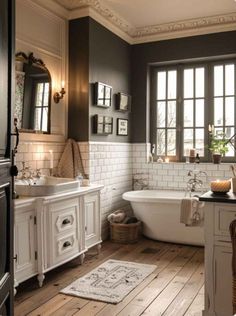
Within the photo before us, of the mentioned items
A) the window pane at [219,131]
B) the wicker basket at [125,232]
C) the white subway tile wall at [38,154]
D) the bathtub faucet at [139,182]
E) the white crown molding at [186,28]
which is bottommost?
the wicker basket at [125,232]

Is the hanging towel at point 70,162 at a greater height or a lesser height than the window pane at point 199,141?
lesser

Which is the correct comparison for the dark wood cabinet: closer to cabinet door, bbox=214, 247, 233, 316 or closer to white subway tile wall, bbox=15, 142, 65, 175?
cabinet door, bbox=214, 247, 233, 316

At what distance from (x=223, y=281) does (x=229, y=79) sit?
368 centimetres

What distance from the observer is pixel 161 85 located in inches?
228

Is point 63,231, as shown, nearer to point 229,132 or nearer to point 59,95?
point 59,95

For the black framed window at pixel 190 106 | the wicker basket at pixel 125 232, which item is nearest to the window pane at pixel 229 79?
the black framed window at pixel 190 106

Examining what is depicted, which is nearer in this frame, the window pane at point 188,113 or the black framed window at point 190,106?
the black framed window at point 190,106

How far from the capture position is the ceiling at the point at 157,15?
4.52m

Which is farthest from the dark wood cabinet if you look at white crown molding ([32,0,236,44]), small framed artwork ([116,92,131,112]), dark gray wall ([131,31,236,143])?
dark gray wall ([131,31,236,143])

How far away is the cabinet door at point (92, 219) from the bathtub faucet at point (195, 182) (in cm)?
166

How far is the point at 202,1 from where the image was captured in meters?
4.52

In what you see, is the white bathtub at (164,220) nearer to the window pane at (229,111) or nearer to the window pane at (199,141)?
the window pane at (199,141)

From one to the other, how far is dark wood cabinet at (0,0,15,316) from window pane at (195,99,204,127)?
4.21 m

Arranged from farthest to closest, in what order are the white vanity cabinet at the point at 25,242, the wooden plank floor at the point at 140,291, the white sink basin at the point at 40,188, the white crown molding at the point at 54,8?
the white crown molding at the point at 54,8
the white sink basin at the point at 40,188
the white vanity cabinet at the point at 25,242
the wooden plank floor at the point at 140,291
